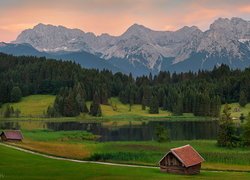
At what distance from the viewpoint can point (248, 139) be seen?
322ft

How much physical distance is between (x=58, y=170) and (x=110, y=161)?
24677 millimetres

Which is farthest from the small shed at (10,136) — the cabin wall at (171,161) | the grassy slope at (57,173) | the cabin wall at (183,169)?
the cabin wall at (183,169)

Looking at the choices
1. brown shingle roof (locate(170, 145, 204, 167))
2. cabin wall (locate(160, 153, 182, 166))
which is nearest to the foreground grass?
brown shingle roof (locate(170, 145, 204, 167))

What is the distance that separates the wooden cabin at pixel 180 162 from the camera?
69.0 metres

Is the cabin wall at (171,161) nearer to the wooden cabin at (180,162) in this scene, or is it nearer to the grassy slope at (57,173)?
the wooden cabin at (180,162)

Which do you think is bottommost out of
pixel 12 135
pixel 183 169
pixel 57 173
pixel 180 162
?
pixel 183 169

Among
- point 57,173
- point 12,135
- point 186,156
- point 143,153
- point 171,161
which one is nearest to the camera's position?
point 57,173

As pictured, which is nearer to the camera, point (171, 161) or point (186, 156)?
point (171, 161)

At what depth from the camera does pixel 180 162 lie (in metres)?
69.1

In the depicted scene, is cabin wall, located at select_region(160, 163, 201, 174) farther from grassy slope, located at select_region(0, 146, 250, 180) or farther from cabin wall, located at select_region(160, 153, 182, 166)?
grassy slope, located at select_region(0, 146, 250, 180)

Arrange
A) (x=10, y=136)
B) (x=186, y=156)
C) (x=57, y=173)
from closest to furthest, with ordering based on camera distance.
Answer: (x=57, y=173), (x=186, y=156), (x=10, y=136)

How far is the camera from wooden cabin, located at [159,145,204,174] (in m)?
69.0

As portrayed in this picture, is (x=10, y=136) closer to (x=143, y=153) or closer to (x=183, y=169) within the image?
(x=143, y=153)

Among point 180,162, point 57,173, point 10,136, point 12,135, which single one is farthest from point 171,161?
point 10,136
